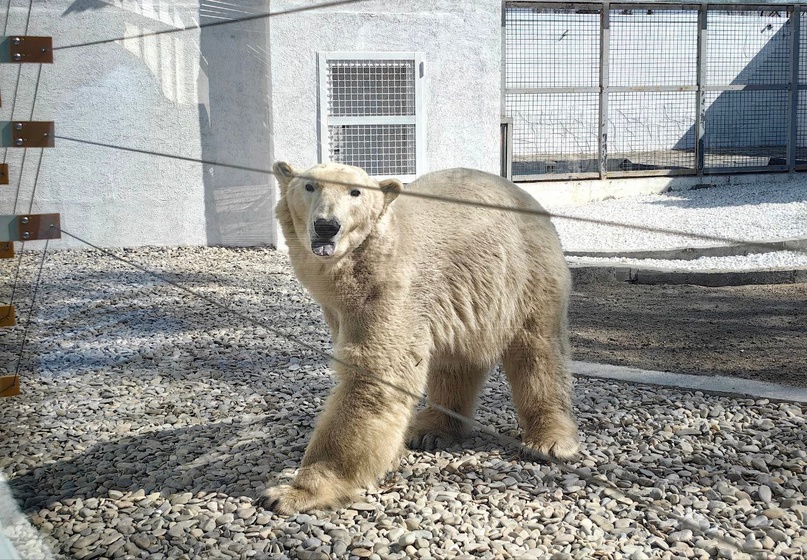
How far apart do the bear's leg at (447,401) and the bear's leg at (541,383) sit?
4.9 inches

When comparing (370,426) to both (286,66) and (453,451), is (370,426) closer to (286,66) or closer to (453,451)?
(453,451)

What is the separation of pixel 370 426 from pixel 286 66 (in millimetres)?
872

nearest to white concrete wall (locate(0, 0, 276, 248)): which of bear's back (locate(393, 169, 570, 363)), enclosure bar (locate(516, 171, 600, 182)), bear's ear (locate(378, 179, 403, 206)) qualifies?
bear's ear (locate(378, 179, 403, 206))

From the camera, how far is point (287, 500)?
1.92 meters

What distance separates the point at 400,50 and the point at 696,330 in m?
2.66

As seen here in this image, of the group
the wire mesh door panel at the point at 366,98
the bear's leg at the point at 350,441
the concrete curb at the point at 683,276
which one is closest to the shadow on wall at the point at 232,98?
the wire mesh door panel at the point at 366,98

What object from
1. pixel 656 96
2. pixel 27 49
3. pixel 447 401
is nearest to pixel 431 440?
pixel 447 401

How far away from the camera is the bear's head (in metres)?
1.62

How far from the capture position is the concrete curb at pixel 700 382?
2.81 metres

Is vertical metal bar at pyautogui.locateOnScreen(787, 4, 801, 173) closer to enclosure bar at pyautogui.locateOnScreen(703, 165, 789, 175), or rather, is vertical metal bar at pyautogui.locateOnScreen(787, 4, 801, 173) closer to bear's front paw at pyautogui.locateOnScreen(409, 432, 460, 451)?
enclosure bar at pyautogui.locateOnScreen(703, 165, 789, 175)

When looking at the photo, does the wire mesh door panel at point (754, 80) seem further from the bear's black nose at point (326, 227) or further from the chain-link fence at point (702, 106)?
the bear's black nose at point (326, 227)

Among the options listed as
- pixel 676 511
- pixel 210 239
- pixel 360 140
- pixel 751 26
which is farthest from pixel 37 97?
pixel 751 26

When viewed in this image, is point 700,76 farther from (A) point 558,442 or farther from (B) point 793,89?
(A) point 558,442

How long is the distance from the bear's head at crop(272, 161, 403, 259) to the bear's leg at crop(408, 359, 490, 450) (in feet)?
2.62
